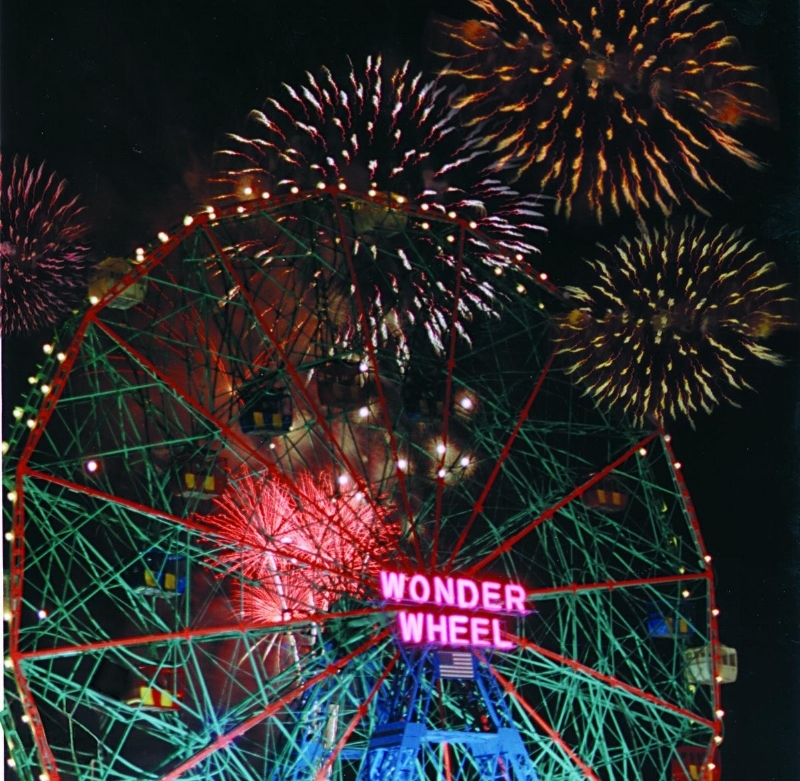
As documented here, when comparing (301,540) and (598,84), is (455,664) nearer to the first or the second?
(301,540)

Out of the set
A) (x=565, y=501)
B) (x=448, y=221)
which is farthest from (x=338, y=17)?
(x=565, y=501)

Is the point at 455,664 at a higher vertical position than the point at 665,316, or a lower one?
lower

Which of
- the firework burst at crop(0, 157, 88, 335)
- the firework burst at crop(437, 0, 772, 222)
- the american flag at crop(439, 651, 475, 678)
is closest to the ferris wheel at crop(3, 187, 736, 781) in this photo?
the american flag at crop(439, 651, 475, 678)

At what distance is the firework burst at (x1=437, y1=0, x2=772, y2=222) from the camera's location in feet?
80.5

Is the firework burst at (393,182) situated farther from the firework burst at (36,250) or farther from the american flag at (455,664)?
the american flag at (455,664)

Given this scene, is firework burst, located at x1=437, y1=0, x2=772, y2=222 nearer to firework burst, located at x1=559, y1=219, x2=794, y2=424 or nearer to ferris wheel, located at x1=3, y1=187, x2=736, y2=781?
firework burst, located at x1=559, y1=219, x2=794, y2=424

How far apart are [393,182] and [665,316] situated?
19.3ft

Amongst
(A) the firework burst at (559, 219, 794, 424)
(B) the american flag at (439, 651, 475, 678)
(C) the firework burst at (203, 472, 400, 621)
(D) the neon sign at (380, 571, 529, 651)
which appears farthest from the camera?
(A) the firework burst at (559, 219, 794, 424)

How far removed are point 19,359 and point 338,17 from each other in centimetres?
908

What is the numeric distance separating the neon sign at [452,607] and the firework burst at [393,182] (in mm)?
5061

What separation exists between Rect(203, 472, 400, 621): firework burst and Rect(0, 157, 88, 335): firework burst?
4.67 metres

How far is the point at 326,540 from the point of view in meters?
25.3

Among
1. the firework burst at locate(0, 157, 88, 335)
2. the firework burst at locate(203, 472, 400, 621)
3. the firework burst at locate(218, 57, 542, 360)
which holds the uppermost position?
the firework burst at locate(218, 57, 542, 360)

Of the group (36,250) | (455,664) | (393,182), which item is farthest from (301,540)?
(36,250)
